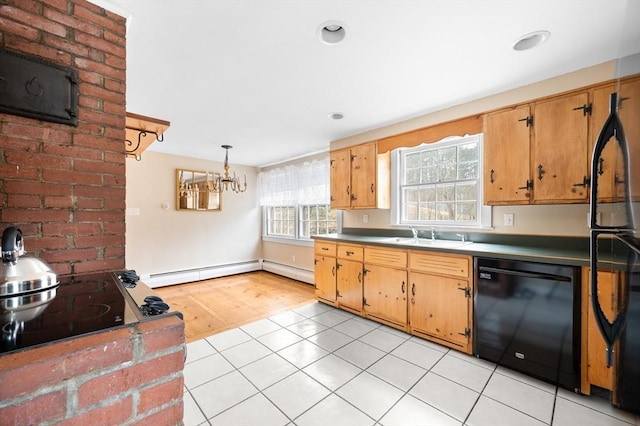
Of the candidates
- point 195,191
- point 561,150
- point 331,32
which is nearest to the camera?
point 331,32

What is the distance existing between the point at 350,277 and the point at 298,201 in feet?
7.34

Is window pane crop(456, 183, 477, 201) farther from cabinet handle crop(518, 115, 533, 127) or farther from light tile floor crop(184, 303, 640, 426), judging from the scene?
light tile floor crop(184, 303, 640, 426)

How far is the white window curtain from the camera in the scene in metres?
4.65

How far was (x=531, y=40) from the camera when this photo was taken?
5.89 feet

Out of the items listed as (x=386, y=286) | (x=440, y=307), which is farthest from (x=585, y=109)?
(x=386, y=286)

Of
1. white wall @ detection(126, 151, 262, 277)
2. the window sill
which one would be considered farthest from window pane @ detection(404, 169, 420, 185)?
white wall @ detection(126, 151, 262, 277)

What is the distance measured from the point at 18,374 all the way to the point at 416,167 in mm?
3531

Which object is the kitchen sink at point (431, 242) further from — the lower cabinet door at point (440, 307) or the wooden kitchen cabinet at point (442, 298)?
the lower cabinet door at point (440, 307)

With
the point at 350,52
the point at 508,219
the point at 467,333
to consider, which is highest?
the point at 350,52

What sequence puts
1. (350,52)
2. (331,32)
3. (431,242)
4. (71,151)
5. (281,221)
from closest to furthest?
(71,151) < (331,32) < (350,52) < (431,242) < (281,221)

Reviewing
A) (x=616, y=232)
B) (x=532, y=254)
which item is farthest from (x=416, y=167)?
(x=616, y=232)

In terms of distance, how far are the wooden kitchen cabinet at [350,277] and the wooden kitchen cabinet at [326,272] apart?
9 centimetres

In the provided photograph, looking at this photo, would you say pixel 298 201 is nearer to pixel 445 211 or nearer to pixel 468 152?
pixel 445 211

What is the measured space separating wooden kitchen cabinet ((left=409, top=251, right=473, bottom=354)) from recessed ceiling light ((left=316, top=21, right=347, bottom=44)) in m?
1.98
